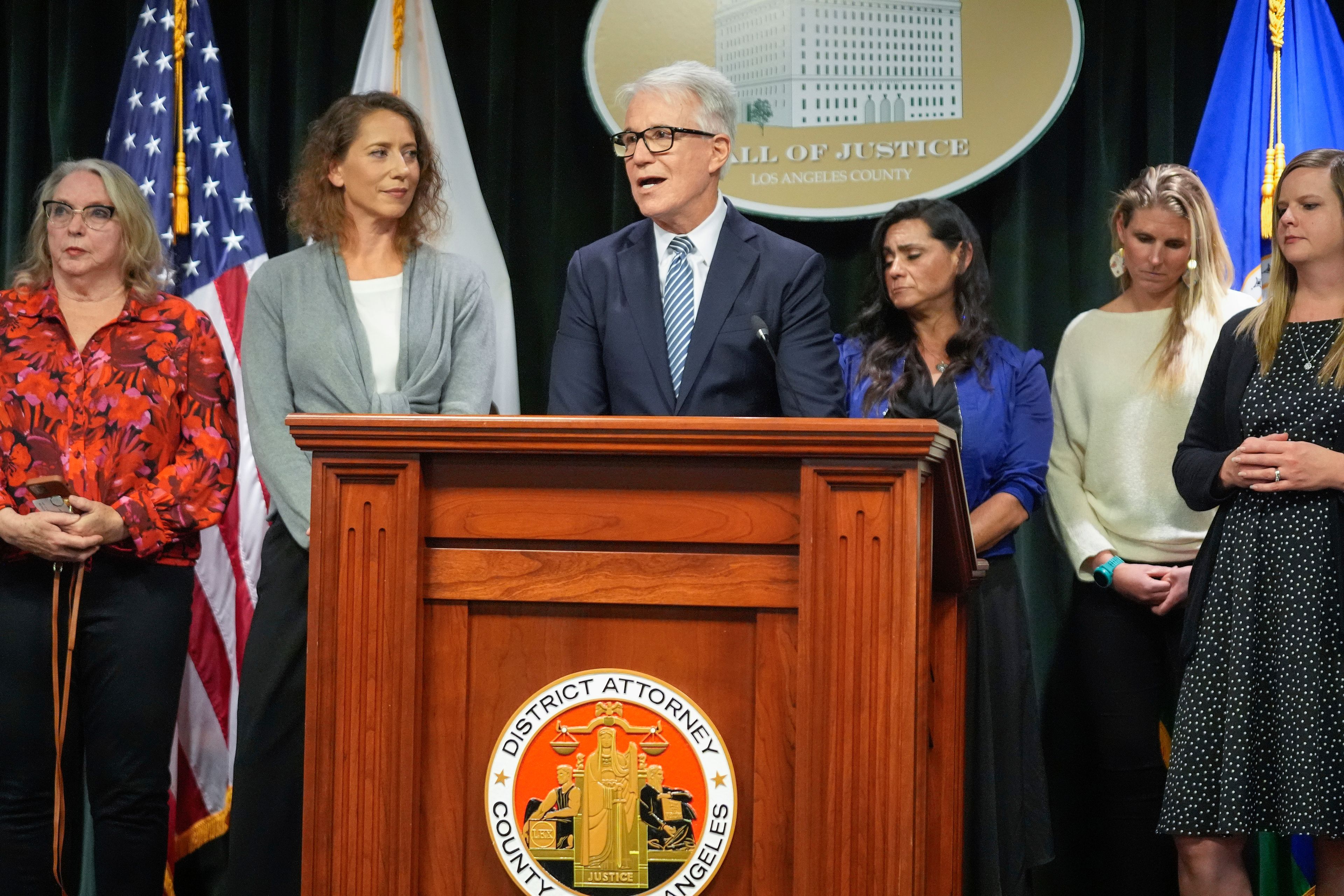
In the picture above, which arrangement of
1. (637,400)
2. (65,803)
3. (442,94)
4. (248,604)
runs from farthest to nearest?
(442,94), (248,604), (65,803), (637,400)

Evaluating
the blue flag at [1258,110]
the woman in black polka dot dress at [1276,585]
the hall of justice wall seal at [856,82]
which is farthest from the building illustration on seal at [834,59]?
the woman in black polka dot dress at [1276,585]

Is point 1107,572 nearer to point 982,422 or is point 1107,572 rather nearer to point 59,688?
point 982,422

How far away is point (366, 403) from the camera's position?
2557mm

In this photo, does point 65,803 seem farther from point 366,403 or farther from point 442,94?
point 442,94

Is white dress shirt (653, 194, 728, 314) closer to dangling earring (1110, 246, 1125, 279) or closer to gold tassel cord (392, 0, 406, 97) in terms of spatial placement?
dangling earring (1110, 246, 1125, 279)

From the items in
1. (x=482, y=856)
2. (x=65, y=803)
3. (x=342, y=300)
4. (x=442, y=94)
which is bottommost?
(x=65, y=803)

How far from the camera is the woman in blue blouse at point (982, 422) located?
2.76m

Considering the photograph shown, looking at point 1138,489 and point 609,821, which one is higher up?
point 1138,489

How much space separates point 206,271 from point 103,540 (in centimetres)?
113

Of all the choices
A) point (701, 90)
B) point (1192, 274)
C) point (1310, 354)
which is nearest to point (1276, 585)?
point (1310, 354)

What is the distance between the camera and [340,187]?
281 cm

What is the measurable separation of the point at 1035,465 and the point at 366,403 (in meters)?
1.42

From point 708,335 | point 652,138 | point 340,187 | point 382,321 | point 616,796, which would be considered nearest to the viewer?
point 616,796

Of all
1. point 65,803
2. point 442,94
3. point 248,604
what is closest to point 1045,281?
point 442,94
